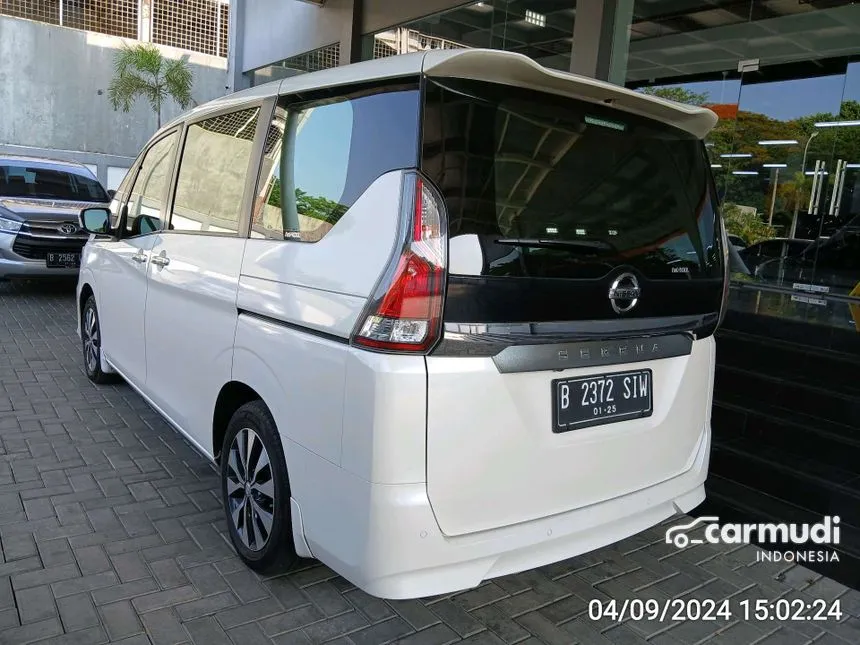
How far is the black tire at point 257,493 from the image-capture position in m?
2.51

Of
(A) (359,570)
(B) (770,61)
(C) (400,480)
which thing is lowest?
(A) (359,570)

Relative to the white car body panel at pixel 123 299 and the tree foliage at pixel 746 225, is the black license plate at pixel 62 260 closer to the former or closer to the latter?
the white car body panel at pixel 123 299

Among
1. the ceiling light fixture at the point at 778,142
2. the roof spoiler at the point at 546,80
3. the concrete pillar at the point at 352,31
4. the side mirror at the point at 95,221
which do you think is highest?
the concrete pillar at the point at 352,31

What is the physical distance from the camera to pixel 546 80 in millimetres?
2156

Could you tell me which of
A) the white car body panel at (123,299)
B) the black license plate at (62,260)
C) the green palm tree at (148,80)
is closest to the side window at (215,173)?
the white car body panel at (123,299)

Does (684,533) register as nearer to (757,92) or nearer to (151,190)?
(151,190)

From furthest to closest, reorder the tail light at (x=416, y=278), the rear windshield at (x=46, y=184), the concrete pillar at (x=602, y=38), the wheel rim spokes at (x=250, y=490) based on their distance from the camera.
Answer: the rear windshield at (x=46, y=184), the concrete pillar at (x=602, y=38), the wheel rim spokes at (x=250, y=490), the tail light at (x=416, y=278)

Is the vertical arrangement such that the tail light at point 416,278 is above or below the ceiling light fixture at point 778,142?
below

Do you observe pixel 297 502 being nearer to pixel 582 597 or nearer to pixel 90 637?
pixel 90 637

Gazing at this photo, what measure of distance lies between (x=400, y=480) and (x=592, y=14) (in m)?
6.77

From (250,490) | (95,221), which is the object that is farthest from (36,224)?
(250,490)

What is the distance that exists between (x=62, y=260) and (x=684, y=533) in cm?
817

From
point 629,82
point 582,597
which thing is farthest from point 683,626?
point 629,82

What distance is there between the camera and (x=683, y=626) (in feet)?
8.67
